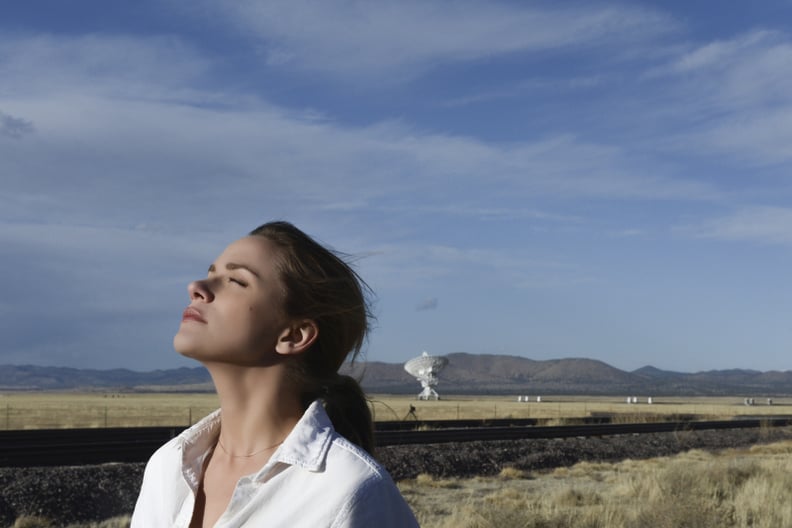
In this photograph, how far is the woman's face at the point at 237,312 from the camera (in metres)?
2.22

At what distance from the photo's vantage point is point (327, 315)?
2342 mm

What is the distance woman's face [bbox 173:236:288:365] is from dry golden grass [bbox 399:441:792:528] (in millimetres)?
8242

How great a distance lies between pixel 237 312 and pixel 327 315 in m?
0.21

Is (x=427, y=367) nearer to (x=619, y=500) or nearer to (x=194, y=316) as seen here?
(x=619, y=500)

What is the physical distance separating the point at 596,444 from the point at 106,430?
1340cm

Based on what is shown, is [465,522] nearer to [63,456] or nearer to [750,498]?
[750,498]

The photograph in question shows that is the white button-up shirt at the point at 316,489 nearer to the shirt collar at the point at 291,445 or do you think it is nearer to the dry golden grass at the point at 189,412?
the shirt collar at the point at 291,445

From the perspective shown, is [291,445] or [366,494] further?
[291,445]

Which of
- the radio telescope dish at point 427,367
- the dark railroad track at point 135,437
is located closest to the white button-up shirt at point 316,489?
the dark railroad track at point 135,437

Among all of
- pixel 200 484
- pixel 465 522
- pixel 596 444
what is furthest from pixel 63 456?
pixel 200 484

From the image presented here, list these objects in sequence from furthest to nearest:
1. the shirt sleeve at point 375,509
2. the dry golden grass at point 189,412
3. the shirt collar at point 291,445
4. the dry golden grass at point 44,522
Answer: the dry golden grass at point 189,412
the dry golden grass at point 44,522
the shirt collar at point 291,445
the shirt sleeve at point 375,509

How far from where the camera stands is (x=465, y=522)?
413 inches

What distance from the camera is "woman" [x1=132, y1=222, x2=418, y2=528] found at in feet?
7.29

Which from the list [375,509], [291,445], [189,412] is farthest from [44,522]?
[189,412]
